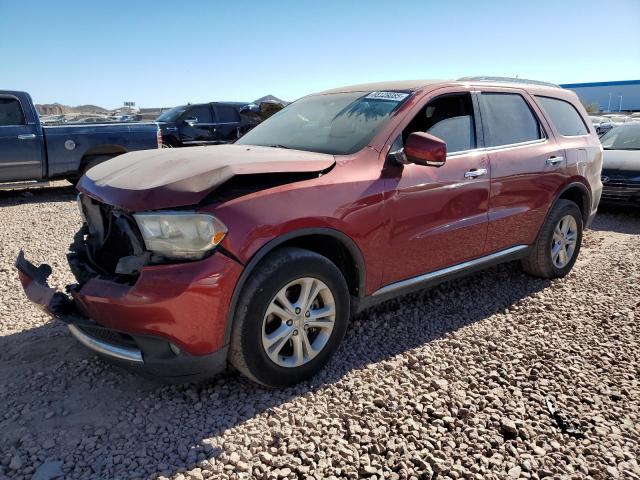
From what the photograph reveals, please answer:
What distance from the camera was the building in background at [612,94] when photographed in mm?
63688

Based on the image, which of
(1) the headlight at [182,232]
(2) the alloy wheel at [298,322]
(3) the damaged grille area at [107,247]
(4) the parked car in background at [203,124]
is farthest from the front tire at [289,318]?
(4) the parked car in background at [203,124]

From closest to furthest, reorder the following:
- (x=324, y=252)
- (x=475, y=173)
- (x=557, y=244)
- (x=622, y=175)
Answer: (x=324, y=252) → (x=475, y=173) → (x=557, y=244) → (x=622, y=175)

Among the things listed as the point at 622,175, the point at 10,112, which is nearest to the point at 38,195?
the point at 10,112

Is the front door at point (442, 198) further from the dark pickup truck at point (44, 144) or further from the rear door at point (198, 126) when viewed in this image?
the rear door at point (198, 126)

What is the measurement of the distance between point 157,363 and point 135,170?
1139 mm

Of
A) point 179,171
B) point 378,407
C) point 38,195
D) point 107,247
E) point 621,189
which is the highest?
point 179,171

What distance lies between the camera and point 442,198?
3557 millimetres

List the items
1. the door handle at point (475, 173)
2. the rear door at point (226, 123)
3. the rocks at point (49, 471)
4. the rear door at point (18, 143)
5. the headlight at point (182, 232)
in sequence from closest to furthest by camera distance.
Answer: the rocks at point (49, 471) → the headlight at point (182, 232) → the door handle at point (475, 173) → the rear door at point (18, 143) → the rear door at point (226, 123)

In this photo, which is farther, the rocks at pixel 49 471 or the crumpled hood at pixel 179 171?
the crumpled hood at pixel 179 171

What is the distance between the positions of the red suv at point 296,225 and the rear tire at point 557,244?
0.24 metres

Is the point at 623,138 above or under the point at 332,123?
under

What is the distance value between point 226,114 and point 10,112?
6.35 metres

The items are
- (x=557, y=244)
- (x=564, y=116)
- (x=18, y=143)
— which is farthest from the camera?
(x=18, y=143)

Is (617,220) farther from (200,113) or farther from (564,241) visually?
(200,113)
